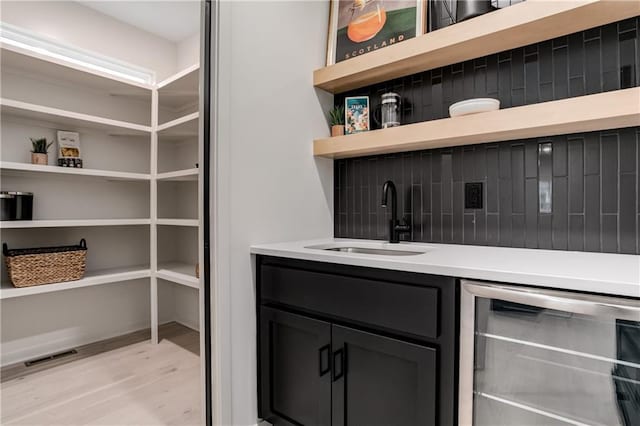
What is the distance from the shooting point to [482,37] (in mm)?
1330

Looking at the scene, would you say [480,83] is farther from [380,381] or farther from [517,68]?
[380,381]

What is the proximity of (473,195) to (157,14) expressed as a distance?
264 cm

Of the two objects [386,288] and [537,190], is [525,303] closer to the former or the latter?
[386,288]

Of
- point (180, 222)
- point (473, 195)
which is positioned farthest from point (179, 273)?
point (473, 195)

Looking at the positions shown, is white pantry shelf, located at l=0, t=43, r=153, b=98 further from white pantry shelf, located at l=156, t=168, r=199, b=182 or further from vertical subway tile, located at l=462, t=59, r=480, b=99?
vertical subway tile, located at l=462, t=59, r=480, b=99

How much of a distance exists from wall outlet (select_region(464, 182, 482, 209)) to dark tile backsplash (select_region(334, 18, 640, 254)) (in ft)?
0.06

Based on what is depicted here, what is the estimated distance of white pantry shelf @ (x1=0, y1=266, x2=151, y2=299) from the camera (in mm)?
2002

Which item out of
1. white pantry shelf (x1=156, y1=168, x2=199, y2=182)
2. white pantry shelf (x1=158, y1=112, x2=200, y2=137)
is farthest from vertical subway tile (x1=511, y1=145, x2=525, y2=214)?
white pantry shelf (x1=158, y1=112, x2=200, y2=137)

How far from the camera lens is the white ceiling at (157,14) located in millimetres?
2475

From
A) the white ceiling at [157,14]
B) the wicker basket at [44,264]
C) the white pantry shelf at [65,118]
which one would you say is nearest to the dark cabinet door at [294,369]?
the wicker basket at [44,264]

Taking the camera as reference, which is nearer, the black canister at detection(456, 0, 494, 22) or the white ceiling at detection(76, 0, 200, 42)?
the black canister at detection(456, 0, 494, 22)

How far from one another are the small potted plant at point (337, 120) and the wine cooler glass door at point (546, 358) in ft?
3.71

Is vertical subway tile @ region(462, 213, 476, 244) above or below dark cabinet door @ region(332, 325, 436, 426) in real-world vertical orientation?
above

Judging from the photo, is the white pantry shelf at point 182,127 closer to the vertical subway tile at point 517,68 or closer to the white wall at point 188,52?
the white wall at point 188,52
